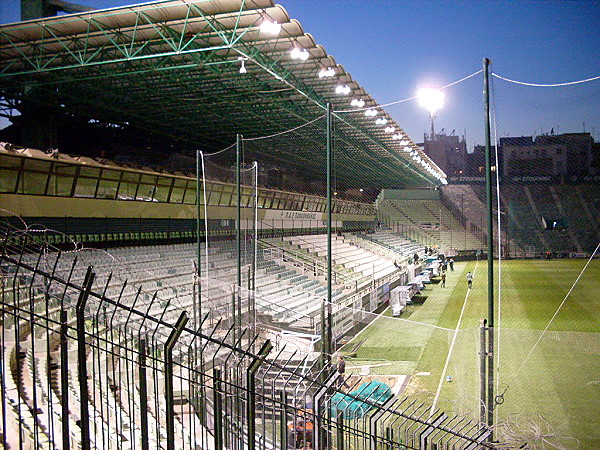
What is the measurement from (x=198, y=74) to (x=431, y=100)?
10.0m

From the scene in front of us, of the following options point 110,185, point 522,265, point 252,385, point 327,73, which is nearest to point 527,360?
point 522,265

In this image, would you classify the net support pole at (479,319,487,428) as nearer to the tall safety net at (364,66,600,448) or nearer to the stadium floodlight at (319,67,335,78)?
the tall safety net at (364,66,600,448)

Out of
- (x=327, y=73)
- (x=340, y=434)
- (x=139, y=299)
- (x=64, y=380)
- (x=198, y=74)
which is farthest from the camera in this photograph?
(x=198, y=74)

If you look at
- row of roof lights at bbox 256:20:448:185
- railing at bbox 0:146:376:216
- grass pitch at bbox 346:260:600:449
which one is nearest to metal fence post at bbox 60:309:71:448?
grass pitch at bbox 346:260:600:449

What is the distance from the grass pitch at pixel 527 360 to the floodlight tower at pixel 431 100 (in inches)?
82.4

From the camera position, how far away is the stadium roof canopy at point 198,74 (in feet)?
37.0

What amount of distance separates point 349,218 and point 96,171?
6.86 m

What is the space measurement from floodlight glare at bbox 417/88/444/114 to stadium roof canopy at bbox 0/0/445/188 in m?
1.35

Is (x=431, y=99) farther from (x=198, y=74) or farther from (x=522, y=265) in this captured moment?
(x=198, y=74)

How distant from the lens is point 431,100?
6.72m

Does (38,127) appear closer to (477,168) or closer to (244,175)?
(244,175)

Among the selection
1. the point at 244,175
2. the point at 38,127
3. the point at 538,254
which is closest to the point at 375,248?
the point at 244,175

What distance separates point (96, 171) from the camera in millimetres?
13914

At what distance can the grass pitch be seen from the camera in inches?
200
